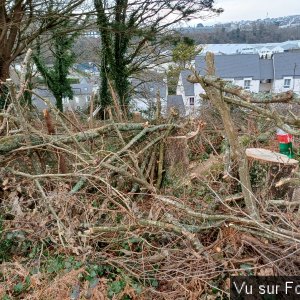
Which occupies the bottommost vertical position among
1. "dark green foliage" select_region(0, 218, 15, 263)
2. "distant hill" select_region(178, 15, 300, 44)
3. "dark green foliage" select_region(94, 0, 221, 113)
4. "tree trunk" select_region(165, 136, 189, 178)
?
"dark green foliage" select_region(0, 218, 15, 263)

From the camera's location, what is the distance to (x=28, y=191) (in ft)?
13.2

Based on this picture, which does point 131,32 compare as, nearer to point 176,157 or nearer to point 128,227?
point 176,157

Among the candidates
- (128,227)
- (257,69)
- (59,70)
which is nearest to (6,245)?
(128,227)

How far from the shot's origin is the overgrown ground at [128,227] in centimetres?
301

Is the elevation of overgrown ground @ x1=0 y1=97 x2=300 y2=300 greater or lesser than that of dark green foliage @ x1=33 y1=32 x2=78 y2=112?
lesser

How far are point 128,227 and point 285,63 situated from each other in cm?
3277

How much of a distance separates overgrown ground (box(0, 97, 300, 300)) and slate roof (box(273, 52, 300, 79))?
3016 cm

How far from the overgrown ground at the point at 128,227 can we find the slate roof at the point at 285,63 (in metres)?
30.2

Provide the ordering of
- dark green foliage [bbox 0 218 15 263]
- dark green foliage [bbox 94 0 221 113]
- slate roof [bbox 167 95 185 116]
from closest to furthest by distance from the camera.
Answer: dark green foliage [bbox 0 218 15 263], slate roof [bbox 167 95 185 116], dark green foliage [bbox 94 0 221 113]

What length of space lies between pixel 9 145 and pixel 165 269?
265cm

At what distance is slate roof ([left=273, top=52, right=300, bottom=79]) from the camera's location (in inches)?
1240

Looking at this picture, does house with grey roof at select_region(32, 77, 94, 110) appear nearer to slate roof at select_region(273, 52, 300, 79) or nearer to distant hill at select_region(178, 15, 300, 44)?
distant hill at select_region(178, 15, 300, 44)

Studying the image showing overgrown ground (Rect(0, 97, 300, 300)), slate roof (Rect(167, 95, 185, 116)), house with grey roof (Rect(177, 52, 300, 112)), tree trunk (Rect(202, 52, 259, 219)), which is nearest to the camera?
overgrown ground (Rect(0, 97, 300, 300))

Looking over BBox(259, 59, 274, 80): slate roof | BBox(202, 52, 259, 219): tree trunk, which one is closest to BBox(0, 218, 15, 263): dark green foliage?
BBox(202, 52, 259, 219): tree trunk
